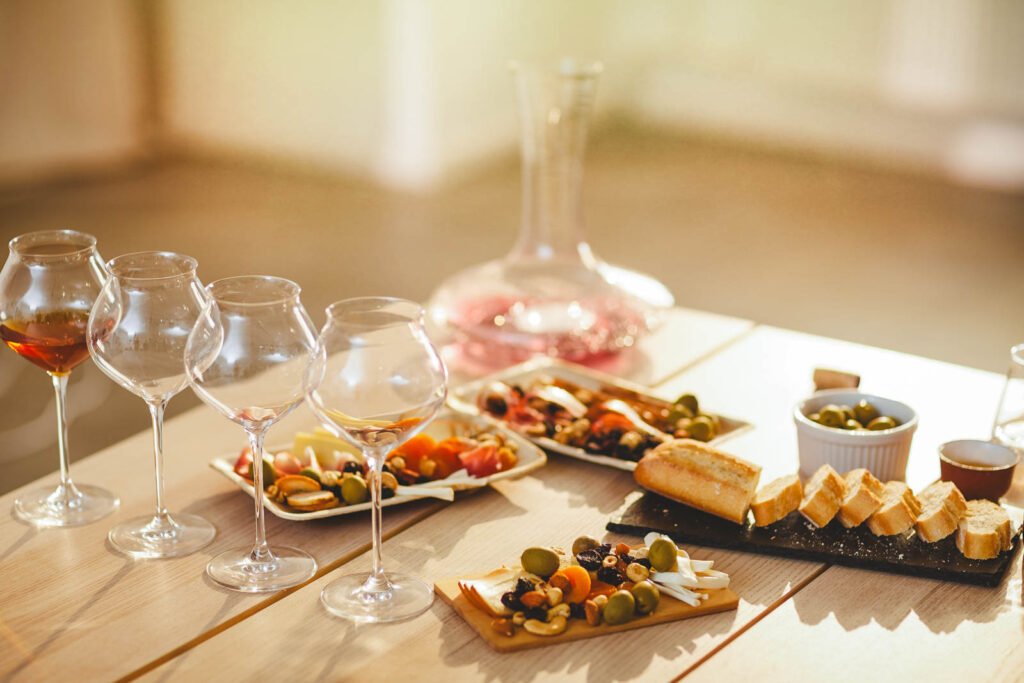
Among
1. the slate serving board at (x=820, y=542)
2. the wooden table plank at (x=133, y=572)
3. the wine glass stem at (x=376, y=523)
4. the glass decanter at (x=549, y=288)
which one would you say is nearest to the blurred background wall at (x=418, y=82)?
the glass decanter at (x=549, y=288)

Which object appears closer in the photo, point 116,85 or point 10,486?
point 10,486

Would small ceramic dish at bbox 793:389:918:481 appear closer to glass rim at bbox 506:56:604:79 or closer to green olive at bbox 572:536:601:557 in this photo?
green olive at bbox 572:536:601:557

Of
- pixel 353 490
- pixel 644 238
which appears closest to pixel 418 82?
pixel 644 238

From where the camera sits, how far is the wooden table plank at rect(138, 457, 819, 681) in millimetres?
1011

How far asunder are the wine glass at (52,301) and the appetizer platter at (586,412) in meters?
0.50

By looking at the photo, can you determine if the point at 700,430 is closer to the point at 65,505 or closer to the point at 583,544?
the point at 583,544

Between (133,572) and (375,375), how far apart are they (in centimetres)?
37

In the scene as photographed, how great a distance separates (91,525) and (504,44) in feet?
18.8

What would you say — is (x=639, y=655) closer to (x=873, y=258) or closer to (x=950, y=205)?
(x=873, y=258)

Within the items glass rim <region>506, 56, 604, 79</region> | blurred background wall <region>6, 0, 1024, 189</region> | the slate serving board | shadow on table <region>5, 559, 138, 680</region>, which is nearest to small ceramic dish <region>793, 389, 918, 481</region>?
the slate serving board

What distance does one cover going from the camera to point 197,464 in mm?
1436

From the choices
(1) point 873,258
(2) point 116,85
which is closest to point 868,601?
(1) point 873,258

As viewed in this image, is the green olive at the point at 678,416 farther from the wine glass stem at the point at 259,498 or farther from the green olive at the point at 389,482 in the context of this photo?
the wine glass stem at the point at 259,498

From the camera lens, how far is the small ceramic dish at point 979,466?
1.30 metres
